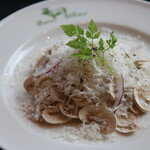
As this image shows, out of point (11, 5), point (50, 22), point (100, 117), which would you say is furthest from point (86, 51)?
point (11, 5)

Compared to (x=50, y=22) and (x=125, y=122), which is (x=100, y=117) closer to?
(x=125, y=122)

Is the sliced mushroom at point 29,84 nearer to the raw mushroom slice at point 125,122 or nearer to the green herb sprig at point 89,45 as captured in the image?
the green herb sprig at point 89,45

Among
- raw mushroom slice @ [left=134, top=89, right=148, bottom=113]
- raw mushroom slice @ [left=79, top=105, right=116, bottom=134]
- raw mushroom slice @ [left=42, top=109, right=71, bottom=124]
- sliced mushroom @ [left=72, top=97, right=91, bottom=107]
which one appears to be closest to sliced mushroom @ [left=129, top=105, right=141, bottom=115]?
raw mushroom slice @ [left=134, top=89, right=148, bottom=113]

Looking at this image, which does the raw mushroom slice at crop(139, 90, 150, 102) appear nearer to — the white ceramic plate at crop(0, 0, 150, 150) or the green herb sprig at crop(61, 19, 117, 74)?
the green herb sprig at crop(61, 19, 117, 74)

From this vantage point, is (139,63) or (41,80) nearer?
(41,80)

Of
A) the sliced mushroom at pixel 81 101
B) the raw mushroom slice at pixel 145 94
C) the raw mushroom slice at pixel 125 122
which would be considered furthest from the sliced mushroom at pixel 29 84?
the raw mushroom slice at pixel 145 94

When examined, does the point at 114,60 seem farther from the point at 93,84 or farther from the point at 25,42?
the point at 25,42
